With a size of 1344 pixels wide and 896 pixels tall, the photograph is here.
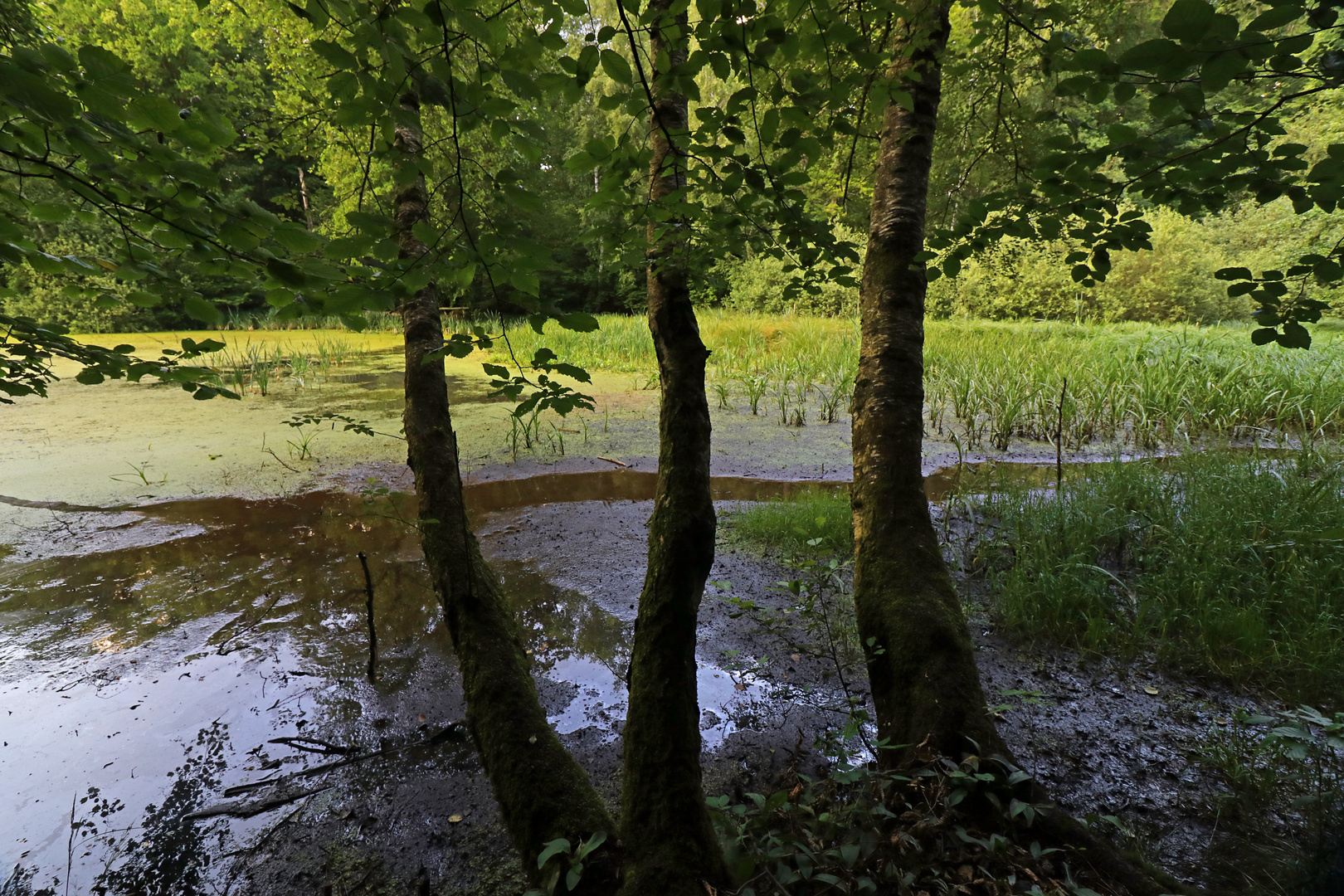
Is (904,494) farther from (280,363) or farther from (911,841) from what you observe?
(280,363)

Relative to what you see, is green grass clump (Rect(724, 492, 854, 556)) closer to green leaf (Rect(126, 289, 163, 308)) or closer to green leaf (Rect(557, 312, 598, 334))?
green leaf (Rect(557, 312, 598, 334))

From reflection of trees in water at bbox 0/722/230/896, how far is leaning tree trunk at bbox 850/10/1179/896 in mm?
1580

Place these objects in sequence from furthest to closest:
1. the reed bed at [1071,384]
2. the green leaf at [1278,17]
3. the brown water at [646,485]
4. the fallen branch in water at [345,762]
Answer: the reed bed at [1071,384] < the brown water at [646,485] < the fallen branch in water at [345,762] < the green leaf at [1278,17]

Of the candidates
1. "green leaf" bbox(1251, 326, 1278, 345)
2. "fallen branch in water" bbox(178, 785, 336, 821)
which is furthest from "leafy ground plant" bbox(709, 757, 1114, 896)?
"fallen branch in water" bbox(178, 785, 336, 821)

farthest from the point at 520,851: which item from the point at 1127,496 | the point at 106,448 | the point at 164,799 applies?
the point at 106,448

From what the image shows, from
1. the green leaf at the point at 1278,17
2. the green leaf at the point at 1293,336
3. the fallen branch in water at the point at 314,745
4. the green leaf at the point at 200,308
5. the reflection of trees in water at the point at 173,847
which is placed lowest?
the reflection of trees in water at the point at 173,847

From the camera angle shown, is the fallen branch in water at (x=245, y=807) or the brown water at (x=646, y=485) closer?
the fallen branch in water at (x=245, y=807)

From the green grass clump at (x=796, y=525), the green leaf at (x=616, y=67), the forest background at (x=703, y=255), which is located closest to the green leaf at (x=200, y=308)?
the forest background at (x=703, y=255)

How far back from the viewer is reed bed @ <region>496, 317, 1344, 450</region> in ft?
15.1

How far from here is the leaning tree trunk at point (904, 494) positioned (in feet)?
4.49

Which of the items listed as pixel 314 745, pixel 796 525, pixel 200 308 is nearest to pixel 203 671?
pixel 314 745

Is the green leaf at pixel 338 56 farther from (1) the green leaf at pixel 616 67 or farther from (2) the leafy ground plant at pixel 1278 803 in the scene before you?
(2) the leafy ground plant at pixel 1278 803

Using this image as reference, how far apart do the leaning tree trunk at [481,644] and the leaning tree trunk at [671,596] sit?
120mm

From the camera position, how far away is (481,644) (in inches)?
58.6
